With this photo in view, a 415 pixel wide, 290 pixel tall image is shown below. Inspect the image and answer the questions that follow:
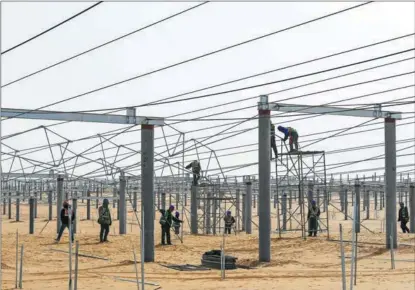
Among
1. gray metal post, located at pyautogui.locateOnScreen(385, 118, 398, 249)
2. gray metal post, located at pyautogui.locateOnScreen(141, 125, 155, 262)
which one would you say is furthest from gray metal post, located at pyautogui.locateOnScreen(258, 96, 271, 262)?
gray metal post, located at pyautogui.locateOnScreen(385, 118, 398, 249)

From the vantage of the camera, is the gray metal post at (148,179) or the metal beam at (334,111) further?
the metal beam at (334,111)

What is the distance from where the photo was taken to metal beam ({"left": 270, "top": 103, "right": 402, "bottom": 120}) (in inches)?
588

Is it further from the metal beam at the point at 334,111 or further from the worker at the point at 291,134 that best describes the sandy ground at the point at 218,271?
the metal beam at the point at 334,111

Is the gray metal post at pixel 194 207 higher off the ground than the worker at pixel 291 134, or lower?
lower

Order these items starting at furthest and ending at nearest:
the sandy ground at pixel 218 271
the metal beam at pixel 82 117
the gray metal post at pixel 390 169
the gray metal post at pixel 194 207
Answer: the gray metal post at pixel 194 207 → the gray metal post at pixel 390 169 → the metal beam at pixel 82 117 → the sandy ground at pixel 218 271

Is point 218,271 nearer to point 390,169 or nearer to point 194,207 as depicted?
point 390,169

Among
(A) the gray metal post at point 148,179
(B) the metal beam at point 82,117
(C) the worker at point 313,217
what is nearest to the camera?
(B) the metal beam at point 82,117

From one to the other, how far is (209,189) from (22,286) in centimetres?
1551

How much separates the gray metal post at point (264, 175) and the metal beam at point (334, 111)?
265 millimetres

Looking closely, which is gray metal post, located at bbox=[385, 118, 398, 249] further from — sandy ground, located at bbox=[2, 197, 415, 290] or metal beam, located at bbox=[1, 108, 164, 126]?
metal beam, located at bbox=[1, 108, 164, 126]

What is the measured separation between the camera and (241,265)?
14016 mm

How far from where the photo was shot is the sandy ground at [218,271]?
1108 cm

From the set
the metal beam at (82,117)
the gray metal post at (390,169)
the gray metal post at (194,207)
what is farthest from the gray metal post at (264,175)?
the gray metal post at (194,207)

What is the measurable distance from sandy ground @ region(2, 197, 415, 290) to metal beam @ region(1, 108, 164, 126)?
11.1 feet
